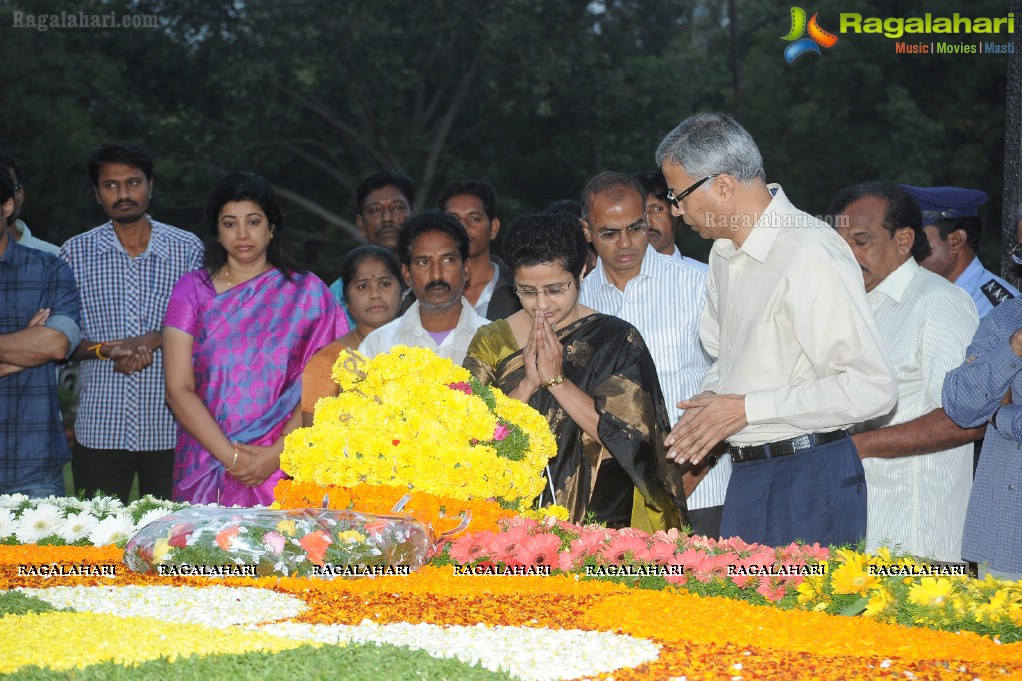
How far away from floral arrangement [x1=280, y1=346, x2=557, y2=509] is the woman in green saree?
394 mm

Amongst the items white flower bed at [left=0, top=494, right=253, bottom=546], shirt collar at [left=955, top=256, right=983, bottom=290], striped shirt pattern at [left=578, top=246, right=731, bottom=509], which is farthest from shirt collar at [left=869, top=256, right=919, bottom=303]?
white flower bed at [left=0, top=494, right=253, bottom=546]

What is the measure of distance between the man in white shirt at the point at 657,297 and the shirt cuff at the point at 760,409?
5.04 ft

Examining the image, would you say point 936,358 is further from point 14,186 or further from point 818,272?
point 14,186

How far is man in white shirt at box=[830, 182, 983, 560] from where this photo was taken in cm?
449

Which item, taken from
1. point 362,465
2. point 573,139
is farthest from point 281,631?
point 573,139

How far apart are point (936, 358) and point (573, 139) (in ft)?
66.0

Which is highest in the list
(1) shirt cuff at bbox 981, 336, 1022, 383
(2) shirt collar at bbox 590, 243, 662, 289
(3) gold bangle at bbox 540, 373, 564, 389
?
(2) shirt collar at bbox 590, 243, 662, 289

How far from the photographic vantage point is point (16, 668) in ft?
8.91

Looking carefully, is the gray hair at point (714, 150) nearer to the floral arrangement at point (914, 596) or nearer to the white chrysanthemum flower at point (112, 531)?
the floral arrangement at point (914, 596)

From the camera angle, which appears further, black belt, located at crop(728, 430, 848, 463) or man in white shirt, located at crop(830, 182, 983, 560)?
man in white shirt, located at crop(830, 182, 983, 560)

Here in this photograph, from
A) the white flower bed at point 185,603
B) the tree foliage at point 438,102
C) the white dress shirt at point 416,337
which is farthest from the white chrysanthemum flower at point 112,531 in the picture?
the tree foliage at point 438,102

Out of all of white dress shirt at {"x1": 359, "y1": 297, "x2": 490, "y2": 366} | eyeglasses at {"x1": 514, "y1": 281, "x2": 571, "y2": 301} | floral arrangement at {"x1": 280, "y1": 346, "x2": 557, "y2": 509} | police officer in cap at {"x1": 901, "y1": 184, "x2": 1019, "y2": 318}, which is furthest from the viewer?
police officer in cap at {"x1": 901, "y1": 184, "x2": 1019, "y2": 318}

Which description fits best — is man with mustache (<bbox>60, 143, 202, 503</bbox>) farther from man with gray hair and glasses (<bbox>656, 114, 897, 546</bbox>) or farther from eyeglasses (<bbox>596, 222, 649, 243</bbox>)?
man with gray hair and glasses (<bbox>656, 114, 897, 546</bbox>)

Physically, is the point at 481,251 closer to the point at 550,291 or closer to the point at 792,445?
the point at 550,291
